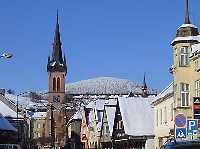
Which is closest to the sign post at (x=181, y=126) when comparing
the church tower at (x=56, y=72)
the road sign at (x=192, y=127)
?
the road sign at (x=192, y=127)

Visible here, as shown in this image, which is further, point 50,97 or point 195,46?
point 50,97

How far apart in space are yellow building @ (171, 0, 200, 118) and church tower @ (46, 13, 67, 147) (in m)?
134

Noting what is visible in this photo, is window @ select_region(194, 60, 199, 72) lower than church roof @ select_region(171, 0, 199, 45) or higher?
lower

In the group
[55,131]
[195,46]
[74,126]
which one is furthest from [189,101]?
[55,131]

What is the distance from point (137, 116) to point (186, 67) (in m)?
23.6

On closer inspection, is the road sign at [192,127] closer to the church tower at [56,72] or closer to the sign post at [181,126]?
the sign post at [181,126]

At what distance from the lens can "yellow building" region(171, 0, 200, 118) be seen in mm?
43656

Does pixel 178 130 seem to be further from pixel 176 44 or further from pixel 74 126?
pixel 74 126

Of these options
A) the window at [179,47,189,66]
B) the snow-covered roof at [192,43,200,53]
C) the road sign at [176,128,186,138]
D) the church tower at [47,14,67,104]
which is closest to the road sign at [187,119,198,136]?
the road sign at [176,128,186,138]

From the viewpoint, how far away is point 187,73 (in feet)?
146

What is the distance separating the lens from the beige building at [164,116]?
51.1 m

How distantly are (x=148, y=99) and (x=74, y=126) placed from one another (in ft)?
246

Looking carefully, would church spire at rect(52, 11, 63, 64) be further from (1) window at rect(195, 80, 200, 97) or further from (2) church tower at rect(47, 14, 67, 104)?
(1) window at rect(195, 80, 200, 97)

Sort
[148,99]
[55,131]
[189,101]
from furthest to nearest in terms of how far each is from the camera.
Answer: [55,131]
[148,99]
[189,101]
